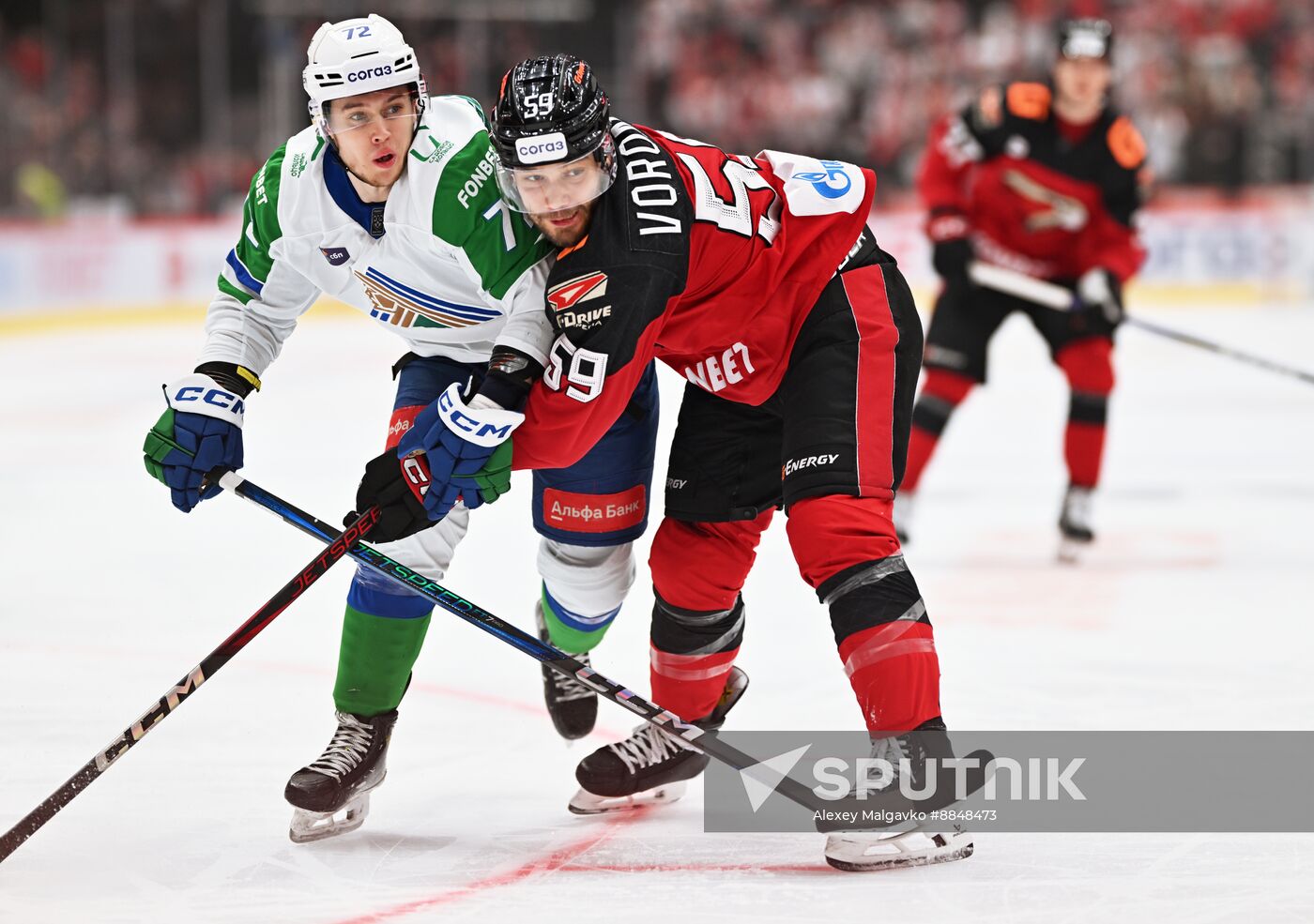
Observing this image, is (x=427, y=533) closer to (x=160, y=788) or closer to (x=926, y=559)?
(x=160, y=788)

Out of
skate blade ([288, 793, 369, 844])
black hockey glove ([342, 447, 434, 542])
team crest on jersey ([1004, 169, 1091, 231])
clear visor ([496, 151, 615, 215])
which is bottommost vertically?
skate blade ([288, 793, 369, 844])

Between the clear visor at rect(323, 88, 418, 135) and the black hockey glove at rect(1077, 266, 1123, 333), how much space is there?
2905 millimetres

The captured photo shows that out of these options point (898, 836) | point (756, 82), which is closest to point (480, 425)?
point (898, 836)

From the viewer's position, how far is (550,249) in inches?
97.0

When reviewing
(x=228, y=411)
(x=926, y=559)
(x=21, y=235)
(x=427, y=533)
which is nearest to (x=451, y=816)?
(x=427, y=533)

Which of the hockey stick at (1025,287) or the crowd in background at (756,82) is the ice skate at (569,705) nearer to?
the hockey stick at (1025,287)

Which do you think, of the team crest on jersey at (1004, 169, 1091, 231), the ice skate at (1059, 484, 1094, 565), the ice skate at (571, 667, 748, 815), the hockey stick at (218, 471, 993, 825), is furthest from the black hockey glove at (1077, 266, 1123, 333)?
Answer: the hockey stick at (218, 471, 993, 825)

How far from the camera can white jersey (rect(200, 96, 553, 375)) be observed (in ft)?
7.98

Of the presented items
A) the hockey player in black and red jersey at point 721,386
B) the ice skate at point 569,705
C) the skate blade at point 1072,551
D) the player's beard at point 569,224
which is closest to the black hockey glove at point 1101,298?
the skate blade at point 1072,551

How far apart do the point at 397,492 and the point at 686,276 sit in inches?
21.1

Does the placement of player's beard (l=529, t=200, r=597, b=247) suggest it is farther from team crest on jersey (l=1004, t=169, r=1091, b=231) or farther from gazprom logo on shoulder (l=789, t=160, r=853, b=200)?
team crest on jersey (l=1004, t=169, r=1091, b=231)

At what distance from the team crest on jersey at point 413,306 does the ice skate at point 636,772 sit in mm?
757

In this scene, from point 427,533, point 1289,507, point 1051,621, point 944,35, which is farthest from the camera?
point 944,35

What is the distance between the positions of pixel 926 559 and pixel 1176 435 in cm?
247
